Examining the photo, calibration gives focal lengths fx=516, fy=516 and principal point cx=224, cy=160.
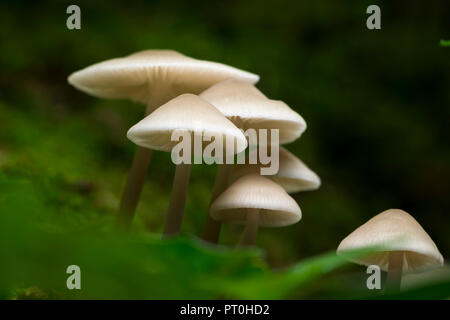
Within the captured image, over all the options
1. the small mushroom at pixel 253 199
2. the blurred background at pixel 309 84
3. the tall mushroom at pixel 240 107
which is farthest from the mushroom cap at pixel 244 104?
the blurred background at pixel 309 84

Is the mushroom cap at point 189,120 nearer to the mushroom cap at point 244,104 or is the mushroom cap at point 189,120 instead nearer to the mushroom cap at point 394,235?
the mushroom cap at point 244,104

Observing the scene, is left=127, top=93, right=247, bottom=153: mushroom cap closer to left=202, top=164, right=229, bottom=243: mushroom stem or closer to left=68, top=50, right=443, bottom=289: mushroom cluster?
left=68, top=50, right=443, bottom=289: mushroom cluster

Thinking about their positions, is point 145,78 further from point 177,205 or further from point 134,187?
point 177,205

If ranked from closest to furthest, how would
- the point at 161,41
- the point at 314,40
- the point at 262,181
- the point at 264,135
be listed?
the point at 262,181
the point at 264,135
the point at 161,41
the point at 314,40

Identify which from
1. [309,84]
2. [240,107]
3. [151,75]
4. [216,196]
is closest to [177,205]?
[216,196]
